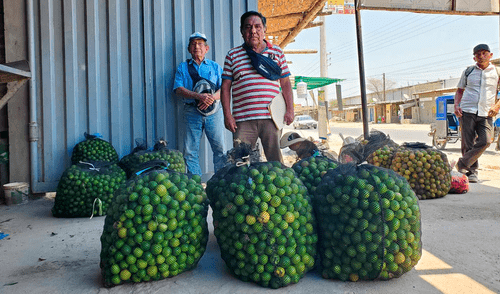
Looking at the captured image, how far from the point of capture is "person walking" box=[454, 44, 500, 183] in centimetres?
461

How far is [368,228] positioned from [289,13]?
6114 mm

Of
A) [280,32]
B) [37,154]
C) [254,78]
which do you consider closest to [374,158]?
[254,78]

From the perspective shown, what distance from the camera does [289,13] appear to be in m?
6.91

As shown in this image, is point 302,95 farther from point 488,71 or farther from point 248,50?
point 248,50

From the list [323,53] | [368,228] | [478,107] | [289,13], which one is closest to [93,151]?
[368,228]

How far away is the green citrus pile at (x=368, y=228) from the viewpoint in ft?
5.49

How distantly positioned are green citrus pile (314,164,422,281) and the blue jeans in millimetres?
2462

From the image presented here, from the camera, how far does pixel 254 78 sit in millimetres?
3180

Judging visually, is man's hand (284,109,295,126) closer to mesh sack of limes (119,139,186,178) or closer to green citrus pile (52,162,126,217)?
mesh sack of limes (119,139,186,178)

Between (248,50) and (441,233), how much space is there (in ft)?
7.31

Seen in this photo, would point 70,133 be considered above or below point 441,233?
above

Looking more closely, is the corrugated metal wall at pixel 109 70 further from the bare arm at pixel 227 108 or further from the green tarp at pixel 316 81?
the green tarp at pixel 316 81

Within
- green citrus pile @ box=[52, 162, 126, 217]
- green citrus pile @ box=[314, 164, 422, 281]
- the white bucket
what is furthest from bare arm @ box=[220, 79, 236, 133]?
the white bucket

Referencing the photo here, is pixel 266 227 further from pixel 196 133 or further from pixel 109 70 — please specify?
pixel 109 70
